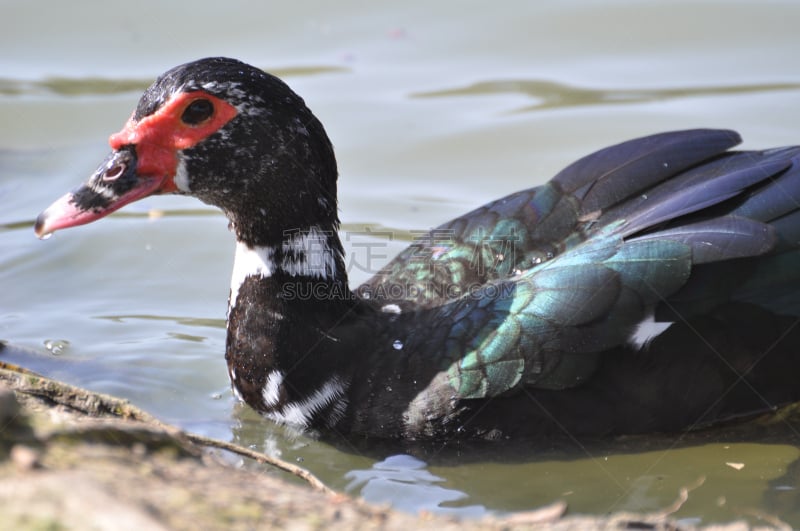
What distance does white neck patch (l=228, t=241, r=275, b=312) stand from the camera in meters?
5.38

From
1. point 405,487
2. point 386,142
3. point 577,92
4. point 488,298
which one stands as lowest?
point 405,487

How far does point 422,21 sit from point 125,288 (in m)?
4.36

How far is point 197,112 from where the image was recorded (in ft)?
16.8

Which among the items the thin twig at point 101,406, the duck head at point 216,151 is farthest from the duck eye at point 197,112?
the thin twig at point 101,406

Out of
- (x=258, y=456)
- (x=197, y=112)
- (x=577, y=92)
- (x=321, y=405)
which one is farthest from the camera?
(x=577, y=92)

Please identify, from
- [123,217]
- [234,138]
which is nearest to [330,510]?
[234,138]

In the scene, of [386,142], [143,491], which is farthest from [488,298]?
[386,142]

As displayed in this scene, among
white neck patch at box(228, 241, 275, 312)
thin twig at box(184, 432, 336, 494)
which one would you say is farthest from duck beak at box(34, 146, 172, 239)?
thin twig at box(184, 432, 336, 494)

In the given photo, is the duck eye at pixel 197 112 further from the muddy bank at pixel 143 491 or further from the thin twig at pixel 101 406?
the muddy bank at pixel 143 491

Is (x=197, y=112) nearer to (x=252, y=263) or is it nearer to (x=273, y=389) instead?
(x=252, y=263)

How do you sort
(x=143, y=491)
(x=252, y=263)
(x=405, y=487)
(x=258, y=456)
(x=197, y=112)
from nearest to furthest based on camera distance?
(x=143, y=491), (x=258, y=456), (x=405, y=487), (x=197, y=112), (x=252, y=263)

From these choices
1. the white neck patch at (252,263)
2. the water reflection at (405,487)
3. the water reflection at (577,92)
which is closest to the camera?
the water reflection at (405,487)

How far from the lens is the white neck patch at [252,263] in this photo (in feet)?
17.7

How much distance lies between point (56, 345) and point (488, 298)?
2.64 metres
